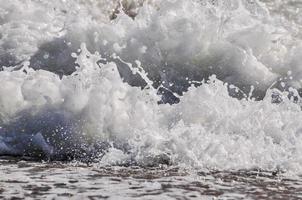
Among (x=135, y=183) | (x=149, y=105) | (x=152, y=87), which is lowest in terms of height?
(x=135, y=183)

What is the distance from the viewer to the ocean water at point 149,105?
452cm

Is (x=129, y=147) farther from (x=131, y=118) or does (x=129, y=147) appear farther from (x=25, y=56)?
(x=25, y=56)

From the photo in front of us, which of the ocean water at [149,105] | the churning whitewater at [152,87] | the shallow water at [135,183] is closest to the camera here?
the shallow water at [135,183]

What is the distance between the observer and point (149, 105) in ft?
19.3

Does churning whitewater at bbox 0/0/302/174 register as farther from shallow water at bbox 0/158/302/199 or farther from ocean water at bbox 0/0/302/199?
shallow water at bbox 0/158/302/199

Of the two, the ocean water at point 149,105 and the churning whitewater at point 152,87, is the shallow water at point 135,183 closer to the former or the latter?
the ocean water at point 149,105

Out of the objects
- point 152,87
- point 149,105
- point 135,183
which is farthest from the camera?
point 152,87

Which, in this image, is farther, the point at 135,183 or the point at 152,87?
the point at 152,87

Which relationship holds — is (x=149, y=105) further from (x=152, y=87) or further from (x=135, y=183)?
(x=135, y=183)

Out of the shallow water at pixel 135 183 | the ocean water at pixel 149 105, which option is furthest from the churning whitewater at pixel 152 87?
the shallow water at pixel 135 183

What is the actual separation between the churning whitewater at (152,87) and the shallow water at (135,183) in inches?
10.8

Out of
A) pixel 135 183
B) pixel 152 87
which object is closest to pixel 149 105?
pixel 152 87

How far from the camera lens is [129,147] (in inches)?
210

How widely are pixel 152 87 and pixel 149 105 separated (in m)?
0.39
